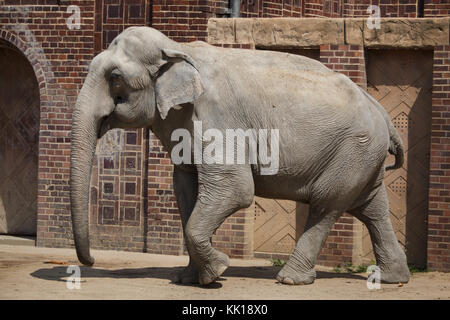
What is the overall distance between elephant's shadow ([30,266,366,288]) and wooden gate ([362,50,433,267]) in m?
1.11

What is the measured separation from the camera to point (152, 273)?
10.5m

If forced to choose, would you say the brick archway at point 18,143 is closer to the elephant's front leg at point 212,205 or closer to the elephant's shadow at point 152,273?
the elephant's shadow at point 152,273

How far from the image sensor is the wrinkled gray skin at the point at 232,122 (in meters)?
9.14

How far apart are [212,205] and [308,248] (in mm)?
1165

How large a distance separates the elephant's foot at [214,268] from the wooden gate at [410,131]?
3.17m

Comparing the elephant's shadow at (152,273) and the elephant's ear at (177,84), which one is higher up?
the elephant's ear at (177,84)

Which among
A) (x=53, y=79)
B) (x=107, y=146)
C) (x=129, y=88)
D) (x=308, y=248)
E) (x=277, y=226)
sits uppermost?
(x=53, y=79)

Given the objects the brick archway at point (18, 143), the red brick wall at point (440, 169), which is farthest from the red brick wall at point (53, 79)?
the red brick wall at point (440, 169)

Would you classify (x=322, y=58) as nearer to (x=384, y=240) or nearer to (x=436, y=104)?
(x=436, y=104)

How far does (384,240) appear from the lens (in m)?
10.3

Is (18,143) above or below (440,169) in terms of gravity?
above

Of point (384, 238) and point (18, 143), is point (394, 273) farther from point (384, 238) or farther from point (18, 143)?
point (18, 143)

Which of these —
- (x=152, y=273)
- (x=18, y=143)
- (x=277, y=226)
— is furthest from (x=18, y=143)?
(x=152, y=273)

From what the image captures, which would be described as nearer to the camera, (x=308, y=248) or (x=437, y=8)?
(x=308, y=248)
